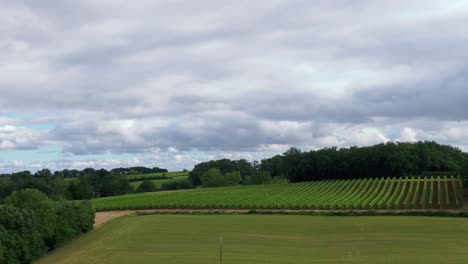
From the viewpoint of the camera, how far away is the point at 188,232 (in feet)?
177

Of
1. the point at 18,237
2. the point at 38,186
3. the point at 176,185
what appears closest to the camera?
the point at 18,237

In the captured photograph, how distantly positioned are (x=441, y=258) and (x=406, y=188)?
5752 cm

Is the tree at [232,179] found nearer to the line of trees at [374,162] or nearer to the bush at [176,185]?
the bush at [176,185]

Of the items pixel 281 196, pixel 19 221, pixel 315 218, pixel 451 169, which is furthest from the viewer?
pixel 451 169

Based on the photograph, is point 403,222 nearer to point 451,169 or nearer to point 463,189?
point 463,189

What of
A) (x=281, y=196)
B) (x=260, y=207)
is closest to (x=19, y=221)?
(x=260, y=207)

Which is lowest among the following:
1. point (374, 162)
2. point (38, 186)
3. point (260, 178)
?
point (38, 186)

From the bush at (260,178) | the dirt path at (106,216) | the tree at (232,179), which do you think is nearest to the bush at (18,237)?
the dirt path at (106,216)

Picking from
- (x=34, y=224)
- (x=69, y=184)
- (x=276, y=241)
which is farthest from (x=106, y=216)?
(x=69, y=184)

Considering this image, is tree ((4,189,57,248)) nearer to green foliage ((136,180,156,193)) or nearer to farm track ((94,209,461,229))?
farm track ((94,209,461,229))

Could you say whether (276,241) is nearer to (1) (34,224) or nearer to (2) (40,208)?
(1) (34,224)

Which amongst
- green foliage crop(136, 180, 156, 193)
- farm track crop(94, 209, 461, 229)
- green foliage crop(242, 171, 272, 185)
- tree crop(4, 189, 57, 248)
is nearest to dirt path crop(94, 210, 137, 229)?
farm track crop(94, 209, 461, 229)

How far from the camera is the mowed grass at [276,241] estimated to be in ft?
127

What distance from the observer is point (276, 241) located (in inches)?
1861
